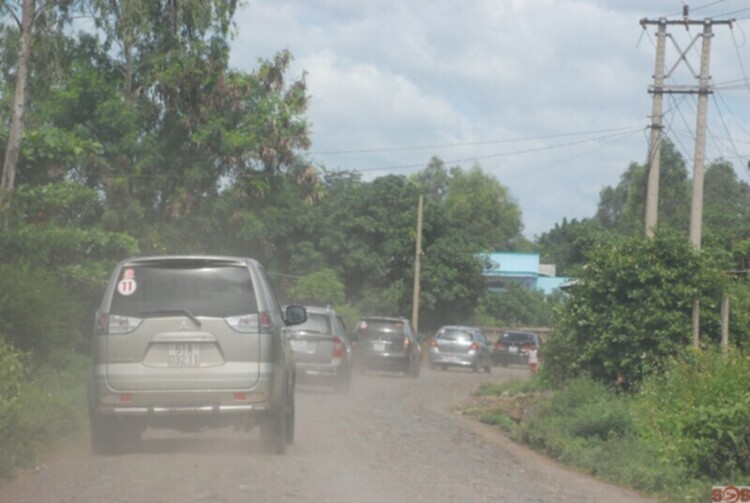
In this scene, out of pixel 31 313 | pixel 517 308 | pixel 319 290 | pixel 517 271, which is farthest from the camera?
pixel 517 271

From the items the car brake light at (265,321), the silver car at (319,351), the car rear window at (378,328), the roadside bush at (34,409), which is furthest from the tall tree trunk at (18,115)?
the car rear window at (378,328)

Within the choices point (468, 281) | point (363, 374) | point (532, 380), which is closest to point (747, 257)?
point (532, 380)

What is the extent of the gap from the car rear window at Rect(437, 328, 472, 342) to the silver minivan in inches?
1135

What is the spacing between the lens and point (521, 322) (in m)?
74.4

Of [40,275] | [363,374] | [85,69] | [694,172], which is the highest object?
[85,69]

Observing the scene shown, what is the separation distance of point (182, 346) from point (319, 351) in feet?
41.3

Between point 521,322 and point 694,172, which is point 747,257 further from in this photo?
point 521,322

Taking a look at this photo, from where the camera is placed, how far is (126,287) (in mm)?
11766

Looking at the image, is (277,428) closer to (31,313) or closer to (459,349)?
(31,313)

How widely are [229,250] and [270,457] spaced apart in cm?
2738

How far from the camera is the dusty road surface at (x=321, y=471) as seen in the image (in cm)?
984

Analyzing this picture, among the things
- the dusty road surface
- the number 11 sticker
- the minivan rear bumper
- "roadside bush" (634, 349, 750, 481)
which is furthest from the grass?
the number 11 sticker

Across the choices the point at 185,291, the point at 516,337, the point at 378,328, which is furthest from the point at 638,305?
the point at 516,337

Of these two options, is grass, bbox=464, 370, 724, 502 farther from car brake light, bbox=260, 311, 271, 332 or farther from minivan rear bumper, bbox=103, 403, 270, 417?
minivan rear bumper, bbox=103, 403, 270, 417
